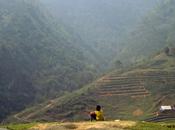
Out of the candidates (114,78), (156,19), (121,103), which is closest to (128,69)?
(114,78)

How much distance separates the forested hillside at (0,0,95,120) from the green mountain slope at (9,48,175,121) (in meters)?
15.4

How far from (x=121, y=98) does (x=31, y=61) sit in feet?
143

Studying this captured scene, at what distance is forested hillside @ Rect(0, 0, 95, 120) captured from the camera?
112 meters

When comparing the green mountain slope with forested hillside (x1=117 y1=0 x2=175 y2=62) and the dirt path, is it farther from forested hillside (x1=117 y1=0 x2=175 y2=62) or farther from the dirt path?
the dirt path

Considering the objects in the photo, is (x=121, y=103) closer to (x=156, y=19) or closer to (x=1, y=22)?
(x=1, y=22)

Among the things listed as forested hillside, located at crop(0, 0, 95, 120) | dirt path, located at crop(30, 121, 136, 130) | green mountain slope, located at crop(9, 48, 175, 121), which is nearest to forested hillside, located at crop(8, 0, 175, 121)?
green mountain slope, located at crop(9, 48, 175, 121)

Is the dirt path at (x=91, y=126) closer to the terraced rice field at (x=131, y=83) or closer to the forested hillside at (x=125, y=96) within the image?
the forested hillside at (x=125, y=96)

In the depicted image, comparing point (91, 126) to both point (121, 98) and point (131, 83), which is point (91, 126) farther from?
point (131, 83)

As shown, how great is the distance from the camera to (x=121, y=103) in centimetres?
8981

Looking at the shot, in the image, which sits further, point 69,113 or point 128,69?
point 128,69

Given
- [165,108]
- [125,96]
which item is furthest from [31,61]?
[165,108]

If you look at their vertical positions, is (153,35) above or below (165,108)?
above

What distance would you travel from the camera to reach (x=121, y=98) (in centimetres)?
9125

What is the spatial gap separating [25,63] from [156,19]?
67.8m
